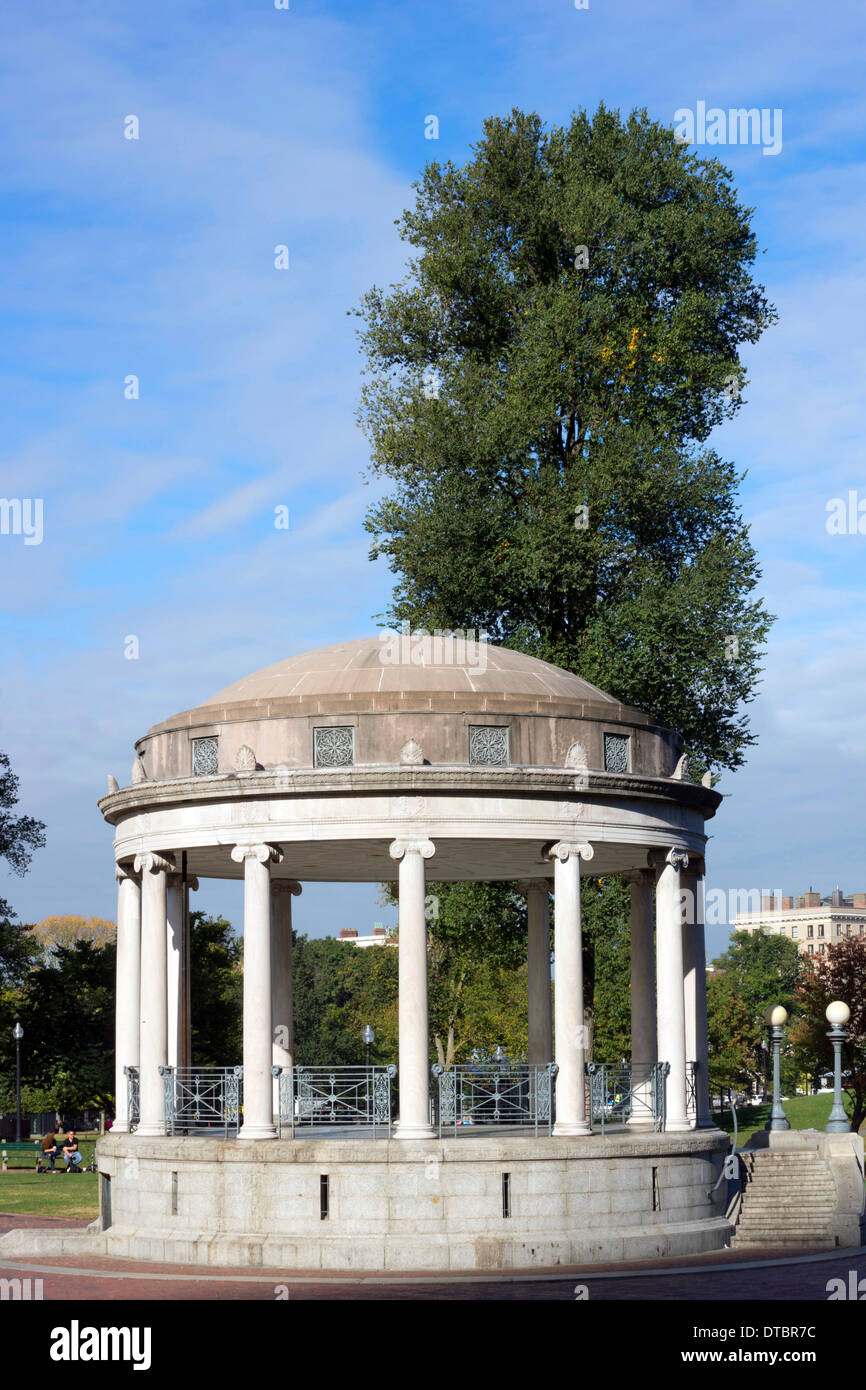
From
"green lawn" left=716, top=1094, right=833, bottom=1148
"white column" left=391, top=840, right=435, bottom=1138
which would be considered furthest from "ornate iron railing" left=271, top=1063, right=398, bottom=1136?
"green lawn" left=716, top=1094, right=833, bottom=1148

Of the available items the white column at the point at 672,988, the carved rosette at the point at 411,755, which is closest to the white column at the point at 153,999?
the carved rosette at the point at 411,755

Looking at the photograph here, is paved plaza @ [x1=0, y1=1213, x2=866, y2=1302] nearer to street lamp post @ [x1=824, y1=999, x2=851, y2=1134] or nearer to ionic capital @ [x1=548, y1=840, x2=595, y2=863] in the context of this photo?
street lamp post @ [x1=824, y1=999, x2=851, y2=1134]

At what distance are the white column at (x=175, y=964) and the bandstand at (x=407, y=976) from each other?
48mm

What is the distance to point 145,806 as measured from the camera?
33406 millimetres

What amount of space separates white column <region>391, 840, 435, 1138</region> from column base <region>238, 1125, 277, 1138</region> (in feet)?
7.65

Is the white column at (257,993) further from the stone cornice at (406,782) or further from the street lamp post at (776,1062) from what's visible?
the street lamp post at (776,1062)

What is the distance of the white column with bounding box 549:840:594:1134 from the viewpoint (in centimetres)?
3053

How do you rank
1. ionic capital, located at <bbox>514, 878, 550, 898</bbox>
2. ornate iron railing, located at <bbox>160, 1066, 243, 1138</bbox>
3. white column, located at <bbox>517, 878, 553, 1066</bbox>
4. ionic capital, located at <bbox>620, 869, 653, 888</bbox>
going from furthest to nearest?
ionic capital, located at <bbox>514, 878, 550, 898</bbox> < white column, located at <bbox>517, 878, 553, 1066</bbox> < ionic capital, located at <bbox>620, 869, 653, 888</bbox> < ornate iron railing, located at <bbox>160, 1066, 243, 1138</bbox>

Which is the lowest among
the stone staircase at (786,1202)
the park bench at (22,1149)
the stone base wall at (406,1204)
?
the park bench at (22,1149)

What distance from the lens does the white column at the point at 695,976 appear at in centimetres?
3516

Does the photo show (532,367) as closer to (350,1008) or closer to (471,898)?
(471,898)

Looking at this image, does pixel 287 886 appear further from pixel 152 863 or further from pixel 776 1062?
pixel 776 1062
